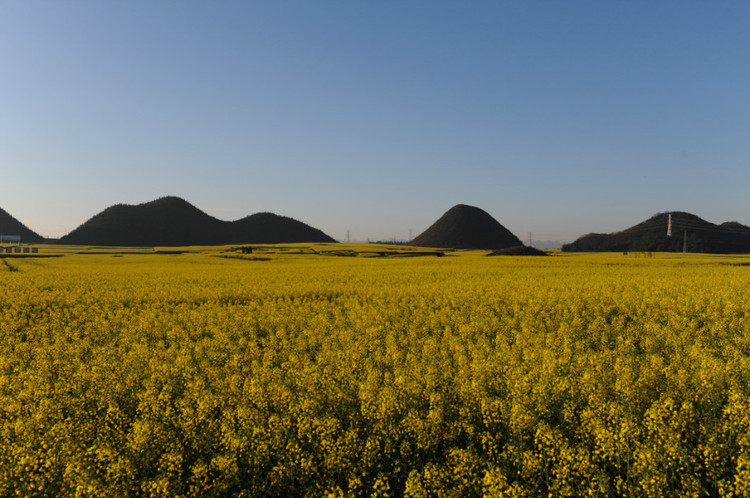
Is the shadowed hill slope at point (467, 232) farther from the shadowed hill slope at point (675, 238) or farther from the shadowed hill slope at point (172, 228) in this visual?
the shadowed hill slope at point (172, 228)

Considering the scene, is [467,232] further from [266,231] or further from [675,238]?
[266,231]

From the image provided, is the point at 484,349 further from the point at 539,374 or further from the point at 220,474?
the point at 220,474

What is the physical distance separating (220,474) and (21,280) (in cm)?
3155

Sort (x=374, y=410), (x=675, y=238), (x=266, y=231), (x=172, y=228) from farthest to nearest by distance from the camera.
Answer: (x=266, y=231), (x=172, y=228), (x=675, y=238), (x=374, y=410)

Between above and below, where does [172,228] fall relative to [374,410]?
above

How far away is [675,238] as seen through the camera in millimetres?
113125

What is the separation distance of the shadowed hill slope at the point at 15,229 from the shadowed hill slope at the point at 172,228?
55.5 ft

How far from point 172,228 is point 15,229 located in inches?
2355

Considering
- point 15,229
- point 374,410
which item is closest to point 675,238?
point 374,410

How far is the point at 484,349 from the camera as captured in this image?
34.1 feet

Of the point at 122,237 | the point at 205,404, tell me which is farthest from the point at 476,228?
the point at 205,404

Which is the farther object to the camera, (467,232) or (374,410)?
(467,232)

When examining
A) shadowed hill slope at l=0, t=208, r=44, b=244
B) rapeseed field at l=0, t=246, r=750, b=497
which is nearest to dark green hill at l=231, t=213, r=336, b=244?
shadowed hill slope at l=0, t=208, r=44, b=244

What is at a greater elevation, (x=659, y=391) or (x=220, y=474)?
(x=659, y=391)
